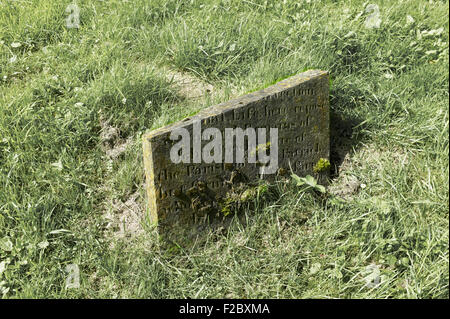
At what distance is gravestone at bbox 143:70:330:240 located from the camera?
3340mm

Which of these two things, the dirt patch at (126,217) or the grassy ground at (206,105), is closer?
the grassy ground at (206,105)

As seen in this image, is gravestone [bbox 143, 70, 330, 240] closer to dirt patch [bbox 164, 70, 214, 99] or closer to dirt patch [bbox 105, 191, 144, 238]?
dirt patch [bbox 105, 191, 144, 238]

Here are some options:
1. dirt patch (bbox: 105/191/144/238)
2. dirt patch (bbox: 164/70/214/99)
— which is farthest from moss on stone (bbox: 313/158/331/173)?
dirt patch (bbox: 105/191/144/238)

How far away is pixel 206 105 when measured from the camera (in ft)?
13.8

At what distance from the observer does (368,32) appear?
15.2ft

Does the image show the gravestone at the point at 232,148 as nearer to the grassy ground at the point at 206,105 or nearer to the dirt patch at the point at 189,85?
the grassy ground at the point at 206,105

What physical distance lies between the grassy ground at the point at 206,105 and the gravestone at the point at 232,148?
0.22 m

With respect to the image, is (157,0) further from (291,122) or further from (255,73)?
(291,122)

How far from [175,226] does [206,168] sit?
0.42m

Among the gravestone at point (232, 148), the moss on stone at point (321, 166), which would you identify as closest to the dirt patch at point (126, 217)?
the gravestone at point (232, 148)

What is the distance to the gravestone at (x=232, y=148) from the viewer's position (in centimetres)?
334

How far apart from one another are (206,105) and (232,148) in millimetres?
789

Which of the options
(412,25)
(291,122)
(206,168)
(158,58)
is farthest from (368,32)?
(206,168)

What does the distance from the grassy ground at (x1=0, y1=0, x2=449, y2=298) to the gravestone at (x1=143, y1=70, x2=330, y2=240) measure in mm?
223
